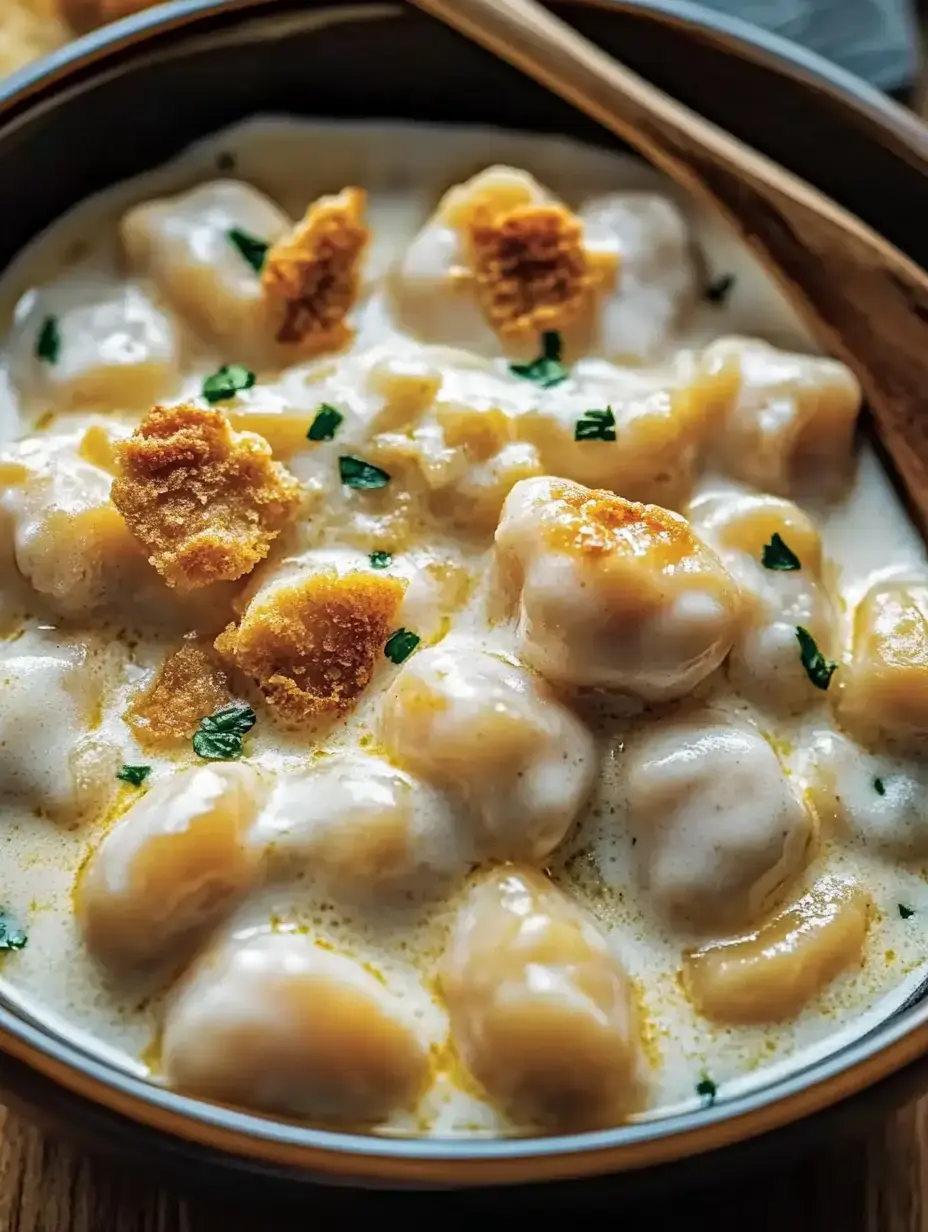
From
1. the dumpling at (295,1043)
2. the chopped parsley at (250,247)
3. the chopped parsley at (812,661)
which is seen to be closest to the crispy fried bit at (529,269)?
the chopped parsley at (250,247)

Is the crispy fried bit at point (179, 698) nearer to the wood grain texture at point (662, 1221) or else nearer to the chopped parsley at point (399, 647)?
the chopped parsley at point (399, 647)

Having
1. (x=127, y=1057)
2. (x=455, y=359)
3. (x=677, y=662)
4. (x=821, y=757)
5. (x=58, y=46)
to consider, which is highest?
(x=58, y=46)

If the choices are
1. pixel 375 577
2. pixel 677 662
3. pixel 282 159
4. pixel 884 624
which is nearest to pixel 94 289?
pixel 282 159

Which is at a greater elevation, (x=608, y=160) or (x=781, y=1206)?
(x=608, y=160)

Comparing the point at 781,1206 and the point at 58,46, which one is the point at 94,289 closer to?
the point at 58,46

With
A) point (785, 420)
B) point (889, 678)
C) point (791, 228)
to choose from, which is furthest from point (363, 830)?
point (791, 228)
